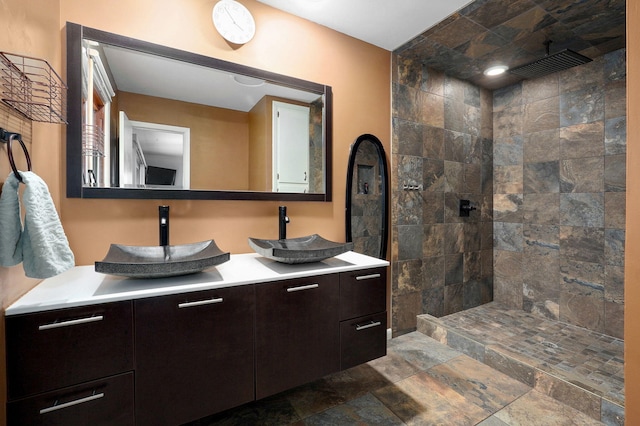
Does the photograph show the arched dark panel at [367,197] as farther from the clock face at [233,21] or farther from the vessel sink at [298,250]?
the clock face at [233,21]

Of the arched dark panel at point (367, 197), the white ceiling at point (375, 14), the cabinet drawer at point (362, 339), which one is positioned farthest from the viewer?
the arched dark panel at point (367, 197)

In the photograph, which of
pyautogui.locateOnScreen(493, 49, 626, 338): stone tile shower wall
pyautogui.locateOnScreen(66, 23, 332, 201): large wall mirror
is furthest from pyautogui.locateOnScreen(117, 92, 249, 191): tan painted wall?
pyautogui.locateOnScreen(493, 49, 626, 338): stone tile shower wall

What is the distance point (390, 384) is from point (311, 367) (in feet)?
2.66

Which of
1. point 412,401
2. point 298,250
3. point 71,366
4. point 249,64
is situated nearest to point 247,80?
point 249,64

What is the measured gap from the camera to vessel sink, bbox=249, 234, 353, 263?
158 cm

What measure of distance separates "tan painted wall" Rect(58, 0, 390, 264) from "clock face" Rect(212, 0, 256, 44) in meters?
0.05

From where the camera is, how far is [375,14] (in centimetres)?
214

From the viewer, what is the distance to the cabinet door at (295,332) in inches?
55.3

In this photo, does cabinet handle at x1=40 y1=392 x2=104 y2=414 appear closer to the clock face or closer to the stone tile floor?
the stone tile floor

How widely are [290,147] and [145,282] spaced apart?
1.27m

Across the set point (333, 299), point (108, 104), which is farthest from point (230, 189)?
point (333, 299)

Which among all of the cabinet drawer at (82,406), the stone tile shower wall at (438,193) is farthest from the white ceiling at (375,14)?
the cabinet drawer at (82,406)

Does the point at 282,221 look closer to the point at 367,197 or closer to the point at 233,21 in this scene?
the point at 367,197

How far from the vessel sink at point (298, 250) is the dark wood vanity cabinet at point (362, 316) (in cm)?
17
